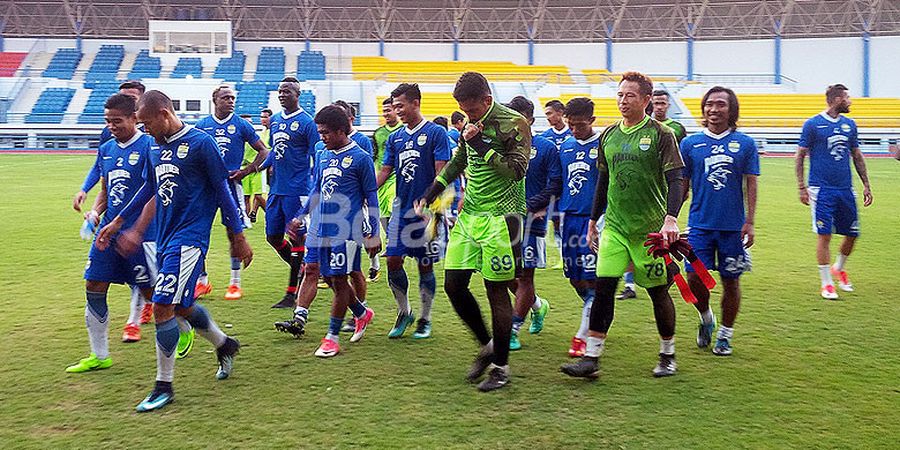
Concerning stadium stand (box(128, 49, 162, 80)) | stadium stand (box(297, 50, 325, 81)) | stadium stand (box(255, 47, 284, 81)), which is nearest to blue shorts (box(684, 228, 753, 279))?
stadium stand (box(297, 50, 325, 81))

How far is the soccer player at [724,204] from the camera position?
20.0 ft

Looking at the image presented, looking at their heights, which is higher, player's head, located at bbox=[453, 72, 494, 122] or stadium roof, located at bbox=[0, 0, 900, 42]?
stadium roof, located at bbox=[0, 0, 900, 42]

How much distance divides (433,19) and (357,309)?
42.7 meters

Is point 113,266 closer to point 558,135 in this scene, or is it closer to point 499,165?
point 499,165

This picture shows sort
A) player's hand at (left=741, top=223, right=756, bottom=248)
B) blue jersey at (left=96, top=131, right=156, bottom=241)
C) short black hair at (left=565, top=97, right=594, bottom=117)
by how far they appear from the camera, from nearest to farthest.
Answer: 1. blue jersey at (left=96, top=131, right=156, bottom=241)
2. player's hand at (left=741, top=223, right=756, bottom=248)
3. short black hair at (left=565, top=97, right=594, bottom=117)

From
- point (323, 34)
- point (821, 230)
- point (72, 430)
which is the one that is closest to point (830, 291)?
point (821, 230)

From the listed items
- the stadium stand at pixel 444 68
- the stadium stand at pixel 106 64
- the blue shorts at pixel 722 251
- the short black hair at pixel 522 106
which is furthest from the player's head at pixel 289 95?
the stadium stand at pixel 106 64

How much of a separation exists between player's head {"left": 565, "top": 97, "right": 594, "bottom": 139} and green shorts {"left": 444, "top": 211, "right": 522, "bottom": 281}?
4.61ft

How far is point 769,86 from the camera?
43188mm

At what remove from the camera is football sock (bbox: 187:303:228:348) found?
5.22 metres

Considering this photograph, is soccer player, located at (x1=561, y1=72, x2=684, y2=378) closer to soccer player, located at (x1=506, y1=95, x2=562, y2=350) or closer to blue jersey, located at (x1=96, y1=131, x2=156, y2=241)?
soccer player, located at (x1=506, y1=95, x2=562, y2=350)

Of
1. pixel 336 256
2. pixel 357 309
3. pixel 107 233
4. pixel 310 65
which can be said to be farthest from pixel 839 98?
pixel 310 65

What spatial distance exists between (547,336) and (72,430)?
12.3 feet

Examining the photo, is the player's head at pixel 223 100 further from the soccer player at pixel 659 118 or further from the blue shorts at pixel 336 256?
the soccer player at pixel 659 118
